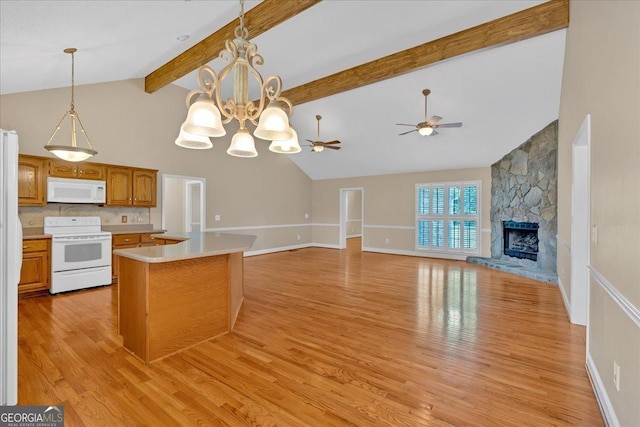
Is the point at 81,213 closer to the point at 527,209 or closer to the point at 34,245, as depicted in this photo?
the point at 34,245

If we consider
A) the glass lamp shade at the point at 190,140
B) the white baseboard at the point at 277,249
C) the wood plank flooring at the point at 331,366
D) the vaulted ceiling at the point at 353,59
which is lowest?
the wood plank flooring at the point at 331,366

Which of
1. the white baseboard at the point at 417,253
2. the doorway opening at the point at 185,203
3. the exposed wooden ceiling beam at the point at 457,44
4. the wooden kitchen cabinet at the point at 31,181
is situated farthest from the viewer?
the white baseboard at the point at 417,253

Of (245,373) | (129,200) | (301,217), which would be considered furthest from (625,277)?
(301,217)

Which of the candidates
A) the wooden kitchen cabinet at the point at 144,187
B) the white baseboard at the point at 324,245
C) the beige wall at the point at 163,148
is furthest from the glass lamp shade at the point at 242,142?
the white baseboard at the point at 324,245

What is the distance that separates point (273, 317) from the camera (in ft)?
11.7

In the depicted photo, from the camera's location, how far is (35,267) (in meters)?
4.29

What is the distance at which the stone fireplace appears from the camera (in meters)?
5.79

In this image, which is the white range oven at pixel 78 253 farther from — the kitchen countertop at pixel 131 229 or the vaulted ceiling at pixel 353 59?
the vaulted ceiling at pixel 353 59

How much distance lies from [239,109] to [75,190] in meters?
3.99

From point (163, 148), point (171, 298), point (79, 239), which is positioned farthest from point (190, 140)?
point (163, 148)

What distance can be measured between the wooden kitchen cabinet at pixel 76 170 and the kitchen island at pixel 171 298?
304 centimetres

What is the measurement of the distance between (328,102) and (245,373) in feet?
18.6

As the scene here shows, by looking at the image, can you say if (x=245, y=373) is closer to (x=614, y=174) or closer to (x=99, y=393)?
(x=99, y=393)

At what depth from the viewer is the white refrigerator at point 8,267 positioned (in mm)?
1666
